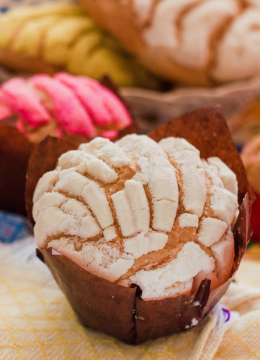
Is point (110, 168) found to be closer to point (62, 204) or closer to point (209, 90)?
point (62, 204)

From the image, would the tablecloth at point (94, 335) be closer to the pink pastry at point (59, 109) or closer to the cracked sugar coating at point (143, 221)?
the cracked sugar coating at point (143, 221)

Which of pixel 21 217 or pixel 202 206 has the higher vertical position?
pixel 202 206

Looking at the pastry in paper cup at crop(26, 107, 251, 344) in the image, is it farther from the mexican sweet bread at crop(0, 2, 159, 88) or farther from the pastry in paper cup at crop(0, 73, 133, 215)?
the mexican sweet bread at crop(0, 2, 159, 88)

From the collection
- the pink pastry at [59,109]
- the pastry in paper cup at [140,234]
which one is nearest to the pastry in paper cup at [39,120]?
the pink pastry at [59,109]

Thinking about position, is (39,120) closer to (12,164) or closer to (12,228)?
(12,164)

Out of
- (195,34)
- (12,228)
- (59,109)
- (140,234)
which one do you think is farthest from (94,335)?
(195,34)

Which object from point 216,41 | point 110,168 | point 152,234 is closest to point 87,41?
point 216,41
